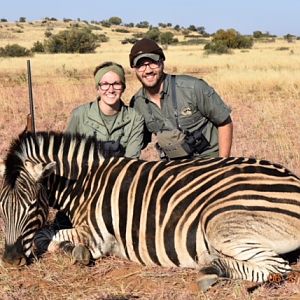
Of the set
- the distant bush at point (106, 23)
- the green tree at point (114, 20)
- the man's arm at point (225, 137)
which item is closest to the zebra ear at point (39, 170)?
the man's arm at point (225, 137)

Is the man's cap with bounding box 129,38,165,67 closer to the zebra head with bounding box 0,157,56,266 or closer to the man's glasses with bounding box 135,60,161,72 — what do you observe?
the man's glasses with bounding box 135,60,161,72

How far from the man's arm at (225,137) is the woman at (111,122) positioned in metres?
0.80

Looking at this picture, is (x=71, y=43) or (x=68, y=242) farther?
(x=71, y=43)

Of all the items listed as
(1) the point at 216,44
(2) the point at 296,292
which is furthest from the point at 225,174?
(1) the point at 216,44

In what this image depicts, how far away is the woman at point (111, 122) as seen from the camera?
5.19 metres

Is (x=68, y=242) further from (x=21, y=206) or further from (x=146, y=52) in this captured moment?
(x=146, y=52)

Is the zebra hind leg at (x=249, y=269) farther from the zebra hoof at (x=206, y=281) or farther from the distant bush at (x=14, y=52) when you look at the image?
the distant bush at (x=14, y=52)

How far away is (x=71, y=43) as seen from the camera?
147ft

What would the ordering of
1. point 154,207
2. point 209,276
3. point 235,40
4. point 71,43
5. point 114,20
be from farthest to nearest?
point 114,20 → point 235,40 → point 71,43 → point 154,207 → point 209,276

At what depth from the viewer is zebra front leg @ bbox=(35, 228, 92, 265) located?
4184 mm

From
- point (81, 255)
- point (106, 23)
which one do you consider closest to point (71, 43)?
point (81, 255)

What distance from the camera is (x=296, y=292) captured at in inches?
141

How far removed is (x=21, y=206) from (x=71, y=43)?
42.2 metres

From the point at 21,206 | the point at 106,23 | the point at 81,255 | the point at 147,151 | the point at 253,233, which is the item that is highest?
the point at 106,23
